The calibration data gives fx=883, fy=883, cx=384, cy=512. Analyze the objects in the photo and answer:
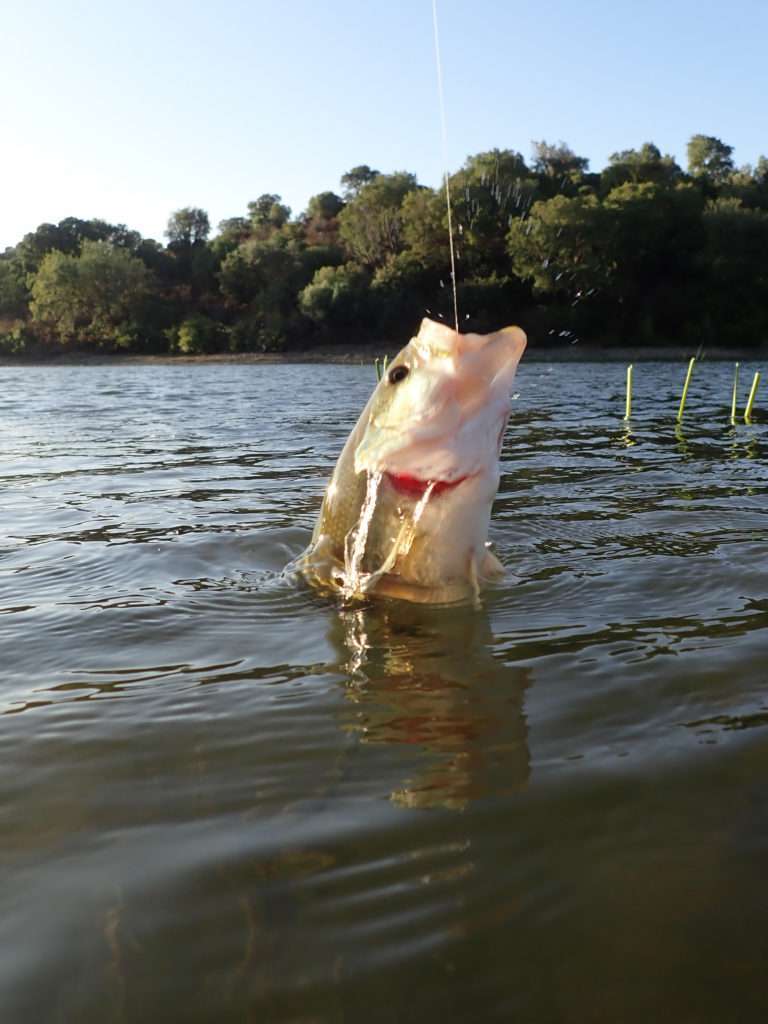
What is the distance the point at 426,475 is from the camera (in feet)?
12.8

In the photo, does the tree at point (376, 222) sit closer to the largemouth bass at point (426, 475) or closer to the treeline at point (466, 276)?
the treeline at point (466, 276)

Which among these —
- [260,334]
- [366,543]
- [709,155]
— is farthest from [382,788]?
[709,155]

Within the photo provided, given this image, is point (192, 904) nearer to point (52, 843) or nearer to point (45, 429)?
point (52, 843)

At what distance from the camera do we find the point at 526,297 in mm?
62125

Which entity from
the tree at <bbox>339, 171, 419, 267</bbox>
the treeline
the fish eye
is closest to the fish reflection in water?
the fish eye

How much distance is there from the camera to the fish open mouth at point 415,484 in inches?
153

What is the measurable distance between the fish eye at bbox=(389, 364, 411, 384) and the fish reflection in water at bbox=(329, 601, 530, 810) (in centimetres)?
113

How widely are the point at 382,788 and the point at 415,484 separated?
1.70 meters

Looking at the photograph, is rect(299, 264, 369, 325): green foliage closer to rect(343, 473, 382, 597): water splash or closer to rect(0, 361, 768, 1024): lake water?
rect(0, 361, 768, 1024): lake water

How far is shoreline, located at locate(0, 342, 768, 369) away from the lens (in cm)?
4959

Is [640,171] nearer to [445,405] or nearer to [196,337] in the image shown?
[196,337]

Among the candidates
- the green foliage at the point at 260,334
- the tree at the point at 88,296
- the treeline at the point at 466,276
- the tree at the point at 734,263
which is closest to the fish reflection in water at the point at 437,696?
the treeline at the point at 466,276

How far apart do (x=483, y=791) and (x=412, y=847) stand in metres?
0.35

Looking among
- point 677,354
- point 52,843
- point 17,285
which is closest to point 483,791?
point 52,843
